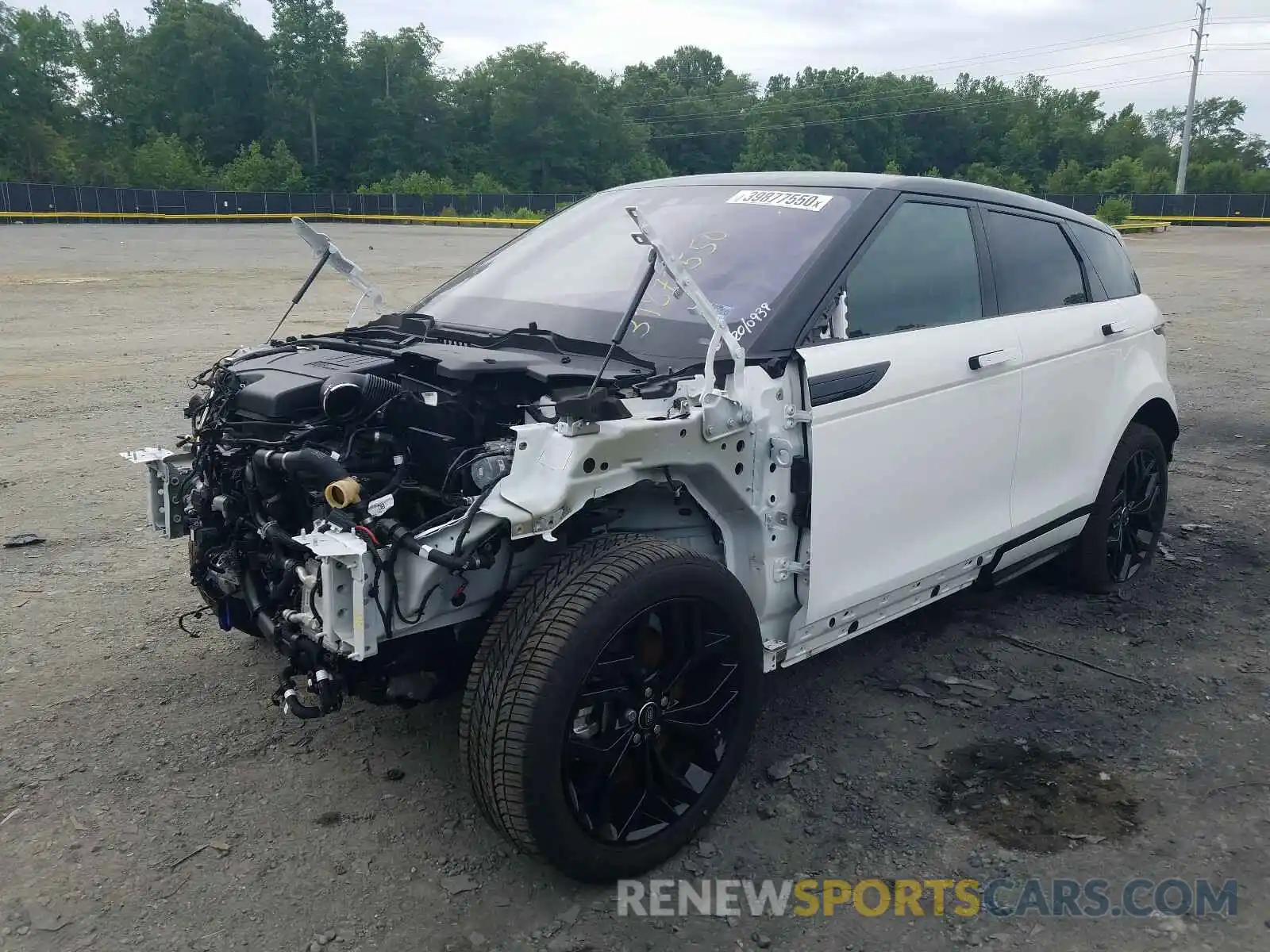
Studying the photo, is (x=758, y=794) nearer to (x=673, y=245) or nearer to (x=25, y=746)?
(x=673, y=245)

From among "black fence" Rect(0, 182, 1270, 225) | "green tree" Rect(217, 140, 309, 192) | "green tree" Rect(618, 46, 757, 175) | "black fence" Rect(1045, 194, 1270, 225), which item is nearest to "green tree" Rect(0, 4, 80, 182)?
"green tree" Rect(217, 140, 309, 192)

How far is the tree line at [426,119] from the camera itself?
67750 millimetres

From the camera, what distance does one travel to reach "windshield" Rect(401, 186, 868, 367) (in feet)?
10.9

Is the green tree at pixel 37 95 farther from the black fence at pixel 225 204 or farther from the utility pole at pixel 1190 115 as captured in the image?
the utility pole at pixel 1190 115

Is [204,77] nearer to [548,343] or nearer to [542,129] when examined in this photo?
[542,129]

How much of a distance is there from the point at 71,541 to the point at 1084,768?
4.86m

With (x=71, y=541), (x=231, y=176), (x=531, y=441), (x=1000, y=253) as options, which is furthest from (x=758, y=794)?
(x=231, y=176)

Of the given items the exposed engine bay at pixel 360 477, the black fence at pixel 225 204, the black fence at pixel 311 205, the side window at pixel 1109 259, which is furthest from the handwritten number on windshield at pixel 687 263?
the black fence at pixel 225 204

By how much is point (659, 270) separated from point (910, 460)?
1145 mm

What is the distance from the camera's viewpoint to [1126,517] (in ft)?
→ 16.2

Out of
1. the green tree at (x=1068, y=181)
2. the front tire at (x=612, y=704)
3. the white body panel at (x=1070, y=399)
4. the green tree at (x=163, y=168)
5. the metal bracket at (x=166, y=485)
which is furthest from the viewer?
the green tree at (x=163, y=168)

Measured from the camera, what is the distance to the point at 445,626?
9.57ft

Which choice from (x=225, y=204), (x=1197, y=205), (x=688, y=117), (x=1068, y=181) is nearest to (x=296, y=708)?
(x=225, y=204)

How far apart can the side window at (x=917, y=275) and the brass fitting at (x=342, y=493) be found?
65.3 inches
